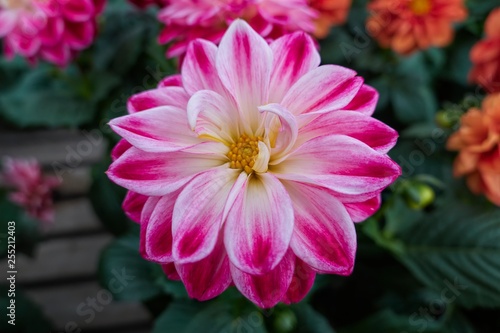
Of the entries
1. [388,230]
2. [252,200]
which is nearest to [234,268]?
[252,200]

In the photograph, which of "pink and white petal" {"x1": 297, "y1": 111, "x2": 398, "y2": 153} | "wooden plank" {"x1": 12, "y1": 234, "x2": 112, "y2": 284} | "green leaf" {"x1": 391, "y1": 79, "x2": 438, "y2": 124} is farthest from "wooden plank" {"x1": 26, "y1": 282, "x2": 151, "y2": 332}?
"pink and white petal" {"x1": 297, "y1": 111, "x2": 398, "y2": 153}

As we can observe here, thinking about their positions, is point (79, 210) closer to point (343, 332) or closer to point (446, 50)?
point (343, 332)

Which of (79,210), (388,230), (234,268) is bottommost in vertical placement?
(79,210)

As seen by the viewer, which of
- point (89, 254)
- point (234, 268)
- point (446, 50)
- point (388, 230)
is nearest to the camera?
point (234, 268)

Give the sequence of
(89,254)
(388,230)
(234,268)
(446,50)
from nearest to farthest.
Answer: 1. (234,268)
2. (388,230)
3. (446,50)
4. (89,254)

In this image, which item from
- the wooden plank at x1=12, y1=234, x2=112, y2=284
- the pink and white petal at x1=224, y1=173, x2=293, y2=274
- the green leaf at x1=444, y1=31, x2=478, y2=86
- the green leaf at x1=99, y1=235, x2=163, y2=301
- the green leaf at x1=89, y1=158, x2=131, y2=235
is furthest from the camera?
the wooden plank at x1=12, y1=234, x2=112, y2=284

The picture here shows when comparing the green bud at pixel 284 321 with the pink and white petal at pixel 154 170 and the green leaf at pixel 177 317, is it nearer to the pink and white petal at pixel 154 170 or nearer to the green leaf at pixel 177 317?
the green leaf at pixel 177 317

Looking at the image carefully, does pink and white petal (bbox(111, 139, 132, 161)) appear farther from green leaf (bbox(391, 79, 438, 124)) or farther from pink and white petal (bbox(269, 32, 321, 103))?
green leaf (bbox(391, 79, 438, 124))
